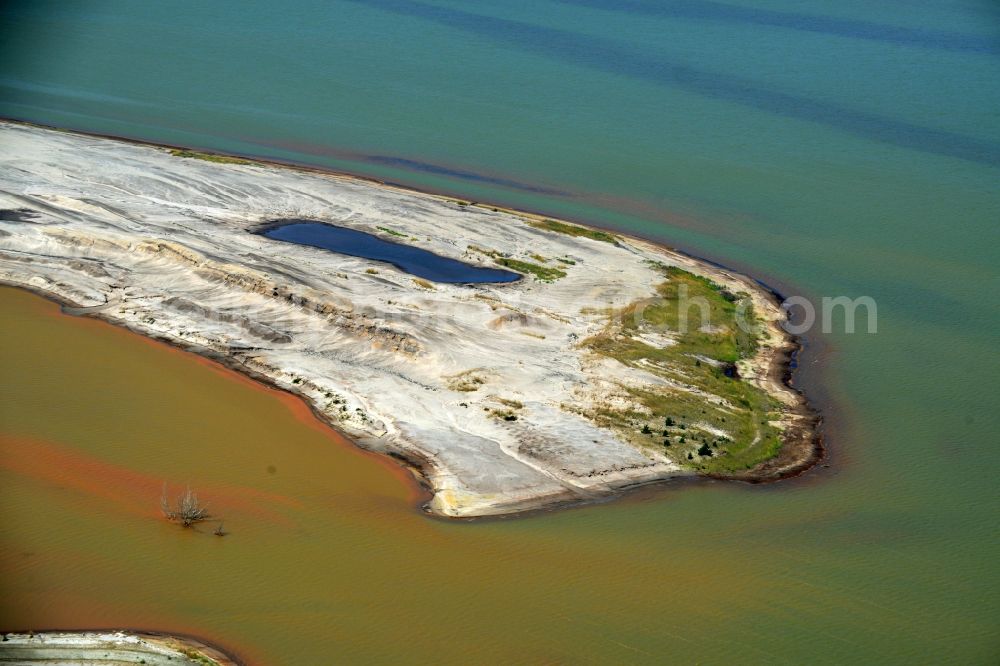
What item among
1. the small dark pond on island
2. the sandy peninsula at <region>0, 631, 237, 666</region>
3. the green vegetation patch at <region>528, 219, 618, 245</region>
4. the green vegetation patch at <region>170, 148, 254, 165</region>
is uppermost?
the green vegetation patch at <region>170, 148, 254, 165</region>

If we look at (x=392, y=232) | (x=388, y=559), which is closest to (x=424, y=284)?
(x=392, y=232)

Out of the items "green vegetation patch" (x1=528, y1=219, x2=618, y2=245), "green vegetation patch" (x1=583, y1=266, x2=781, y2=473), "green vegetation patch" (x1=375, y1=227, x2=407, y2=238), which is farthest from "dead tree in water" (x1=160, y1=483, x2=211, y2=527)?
"green vegetation patch" (x1=528, y1=219, x2=618, y2=245)

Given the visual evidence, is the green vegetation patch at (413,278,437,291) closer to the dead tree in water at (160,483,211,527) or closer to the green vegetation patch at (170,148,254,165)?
the dead tree in water at (160,483,211,527)

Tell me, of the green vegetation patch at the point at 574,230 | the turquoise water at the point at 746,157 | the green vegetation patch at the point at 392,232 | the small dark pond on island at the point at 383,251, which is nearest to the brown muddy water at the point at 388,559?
the turquoise water at the point at 746,157

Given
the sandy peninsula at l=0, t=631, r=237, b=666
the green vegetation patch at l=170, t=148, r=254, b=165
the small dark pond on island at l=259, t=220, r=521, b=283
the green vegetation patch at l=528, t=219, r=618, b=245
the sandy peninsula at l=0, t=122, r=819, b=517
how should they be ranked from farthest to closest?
the green vegetation patch at l=170, t=148, r=254, b=165
the green vegetation patch at l=528, t=219, r=618, b=245
the small dark pond on island at l=259, t=220, r=521, b=283
the sandy peninsula at l=0, t=122, r=819, b=517
the sandy peninsula at l=0, t=631, r=237, b=666

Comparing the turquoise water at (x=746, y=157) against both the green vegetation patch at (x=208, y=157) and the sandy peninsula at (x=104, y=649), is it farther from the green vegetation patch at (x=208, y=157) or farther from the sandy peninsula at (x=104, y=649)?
the sandy peninsula at (x=104, y=649)

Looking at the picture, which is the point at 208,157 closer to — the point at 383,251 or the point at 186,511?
the point at 383,251
